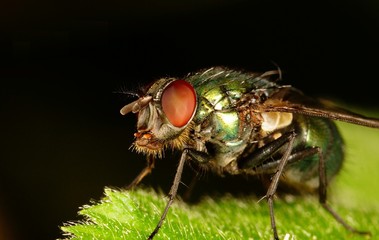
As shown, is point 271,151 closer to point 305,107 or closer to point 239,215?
point 305,107

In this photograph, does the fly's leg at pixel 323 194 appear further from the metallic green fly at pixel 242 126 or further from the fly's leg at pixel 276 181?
the fly's leg at pixel 276 181

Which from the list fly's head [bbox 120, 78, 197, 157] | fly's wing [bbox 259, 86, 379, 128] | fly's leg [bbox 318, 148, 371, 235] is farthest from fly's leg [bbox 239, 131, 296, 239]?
fly's head [bbox 120, 78, 197, 157]

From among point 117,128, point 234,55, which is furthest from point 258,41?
point 117,128

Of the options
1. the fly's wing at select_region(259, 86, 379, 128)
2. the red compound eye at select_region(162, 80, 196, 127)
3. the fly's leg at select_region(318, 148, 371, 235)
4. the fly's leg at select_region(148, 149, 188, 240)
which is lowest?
the fly's leg at select_region(318, 148, 371, 235)

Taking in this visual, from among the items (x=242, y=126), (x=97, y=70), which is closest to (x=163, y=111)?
(x=242, y=126)

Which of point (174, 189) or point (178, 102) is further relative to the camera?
point (178, 102)

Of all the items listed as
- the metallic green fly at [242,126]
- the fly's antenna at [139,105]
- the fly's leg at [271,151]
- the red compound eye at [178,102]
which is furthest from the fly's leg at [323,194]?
the fly's antenna at [139,105]

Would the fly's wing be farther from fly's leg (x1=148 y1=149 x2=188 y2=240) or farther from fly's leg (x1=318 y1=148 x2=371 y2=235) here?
fly's leg (x1=148 y1=149 x2=188 y2=240)

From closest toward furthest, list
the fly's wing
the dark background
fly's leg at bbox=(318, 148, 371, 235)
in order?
the fly's wing
fly's leg at bbox=(318, 148, 371, 235)
the dark background
